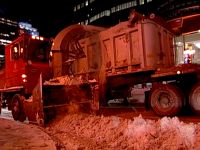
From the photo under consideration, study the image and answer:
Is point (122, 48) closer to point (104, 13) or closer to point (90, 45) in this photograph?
point (90, 45)

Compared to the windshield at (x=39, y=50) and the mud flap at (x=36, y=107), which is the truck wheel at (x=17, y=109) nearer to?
the mud flap at (x=36, y=107)

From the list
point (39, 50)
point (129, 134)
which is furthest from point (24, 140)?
point (39, 50)

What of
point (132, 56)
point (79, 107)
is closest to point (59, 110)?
point (79, 107)

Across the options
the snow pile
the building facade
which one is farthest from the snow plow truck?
the snow pile

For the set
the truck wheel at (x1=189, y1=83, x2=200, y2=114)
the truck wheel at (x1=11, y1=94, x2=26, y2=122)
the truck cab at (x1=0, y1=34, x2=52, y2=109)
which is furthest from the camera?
the truck cab at (x1=0, y1=34, x2=52, y2=109)

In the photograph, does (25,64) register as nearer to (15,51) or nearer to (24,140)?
(15,51)

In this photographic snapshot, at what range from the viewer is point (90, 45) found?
34.6ft

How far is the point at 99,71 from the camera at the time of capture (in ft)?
33.0

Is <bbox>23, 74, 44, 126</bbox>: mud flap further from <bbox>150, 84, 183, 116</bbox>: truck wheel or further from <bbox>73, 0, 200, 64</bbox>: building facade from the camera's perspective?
<bbox>73, 0, 200, 64</bbox>: building facade

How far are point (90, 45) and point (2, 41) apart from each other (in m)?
91.7

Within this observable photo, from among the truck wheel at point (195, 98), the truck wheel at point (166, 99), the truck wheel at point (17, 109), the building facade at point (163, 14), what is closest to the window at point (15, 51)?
the truck wheel at point (17, 109)

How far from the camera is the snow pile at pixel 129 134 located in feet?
16.7

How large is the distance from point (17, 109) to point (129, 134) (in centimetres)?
524

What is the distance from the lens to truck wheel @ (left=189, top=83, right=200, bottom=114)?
746cm
